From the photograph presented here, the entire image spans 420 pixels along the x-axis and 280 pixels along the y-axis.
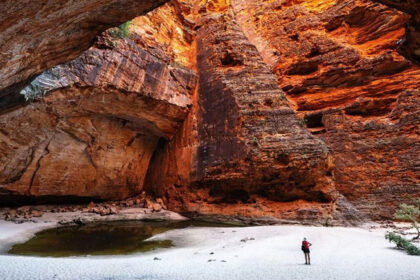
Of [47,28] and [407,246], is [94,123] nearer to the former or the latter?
[47,28]

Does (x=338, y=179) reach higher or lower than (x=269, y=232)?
higher

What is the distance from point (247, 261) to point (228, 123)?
27.8 ft

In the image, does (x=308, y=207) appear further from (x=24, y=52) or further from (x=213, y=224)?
(x=24, y=52)

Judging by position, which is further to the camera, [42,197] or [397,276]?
[42,197]

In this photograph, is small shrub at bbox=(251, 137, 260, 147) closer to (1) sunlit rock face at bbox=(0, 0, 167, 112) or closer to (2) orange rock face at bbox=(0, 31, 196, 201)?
(2) orange rock face at bbox=(0, 31, 196, 201)

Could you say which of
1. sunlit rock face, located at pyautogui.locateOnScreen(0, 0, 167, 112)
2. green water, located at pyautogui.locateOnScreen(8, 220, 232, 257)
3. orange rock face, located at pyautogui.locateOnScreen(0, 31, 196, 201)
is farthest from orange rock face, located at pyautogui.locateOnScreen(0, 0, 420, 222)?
sunlit rock face, located at pyautogui.locateOnScreen(0, 0, 167, 112)

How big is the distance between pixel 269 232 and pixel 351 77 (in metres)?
11.2

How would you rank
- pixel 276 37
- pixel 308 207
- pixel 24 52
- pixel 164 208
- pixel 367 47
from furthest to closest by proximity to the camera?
pixel 276 37, pixel 367 47, pixel 164 208, pixel 308 207, pixel 24 52

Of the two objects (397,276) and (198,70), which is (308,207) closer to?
(397,276)

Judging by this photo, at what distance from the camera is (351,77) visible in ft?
50.6

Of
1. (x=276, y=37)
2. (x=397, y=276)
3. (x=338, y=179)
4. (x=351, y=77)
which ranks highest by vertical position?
(x=276, y=37)

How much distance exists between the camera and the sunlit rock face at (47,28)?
3.68 meters

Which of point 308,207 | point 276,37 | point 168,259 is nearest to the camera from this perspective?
point 168,259

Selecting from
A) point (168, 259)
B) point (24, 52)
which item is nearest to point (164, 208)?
point (168, 259)
